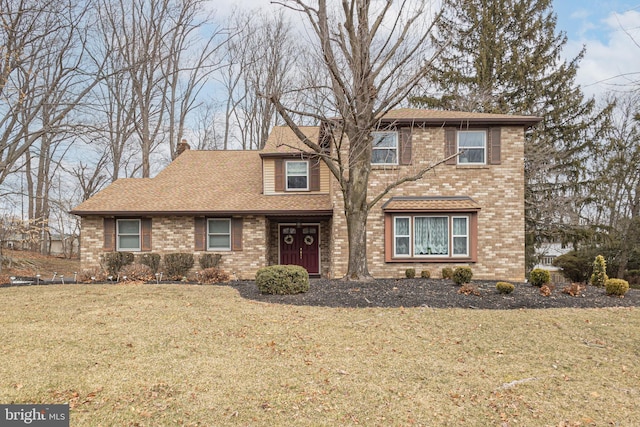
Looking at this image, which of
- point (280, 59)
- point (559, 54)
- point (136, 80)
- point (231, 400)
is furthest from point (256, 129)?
point (231, 400)

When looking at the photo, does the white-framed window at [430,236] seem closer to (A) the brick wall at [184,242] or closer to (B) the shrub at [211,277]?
(A) the brick wall at [184,242]

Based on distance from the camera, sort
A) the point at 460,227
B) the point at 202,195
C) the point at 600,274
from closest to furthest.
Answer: the point at 600,274 < the point at 460,227 < the point at 202,195

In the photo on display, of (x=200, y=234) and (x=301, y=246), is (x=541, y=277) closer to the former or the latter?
(x=301, y=246)

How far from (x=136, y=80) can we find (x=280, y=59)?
9186 mm

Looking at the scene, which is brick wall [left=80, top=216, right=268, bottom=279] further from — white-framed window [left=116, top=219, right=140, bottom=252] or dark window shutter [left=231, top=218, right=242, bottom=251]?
white-framed window [left=116, top=219, right=140, bottom=252]

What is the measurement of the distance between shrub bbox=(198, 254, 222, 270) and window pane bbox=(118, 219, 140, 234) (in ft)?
9.67

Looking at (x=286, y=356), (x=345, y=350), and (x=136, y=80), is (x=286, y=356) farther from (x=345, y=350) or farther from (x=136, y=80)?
(x=136, y=80)

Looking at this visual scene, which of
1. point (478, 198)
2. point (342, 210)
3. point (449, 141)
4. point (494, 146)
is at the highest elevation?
point (449, 141)

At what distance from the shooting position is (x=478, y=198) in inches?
582

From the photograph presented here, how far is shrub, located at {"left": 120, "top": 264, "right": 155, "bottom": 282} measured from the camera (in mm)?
14312

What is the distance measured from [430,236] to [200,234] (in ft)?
27.8

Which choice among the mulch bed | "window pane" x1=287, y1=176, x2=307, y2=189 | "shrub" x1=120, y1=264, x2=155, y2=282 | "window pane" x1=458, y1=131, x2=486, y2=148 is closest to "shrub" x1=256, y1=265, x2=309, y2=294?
the mulch bed

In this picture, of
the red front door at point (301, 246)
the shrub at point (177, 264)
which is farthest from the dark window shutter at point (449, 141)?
the shrub at point (177, 264)

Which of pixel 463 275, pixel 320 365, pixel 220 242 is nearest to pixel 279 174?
pixel 220 242
